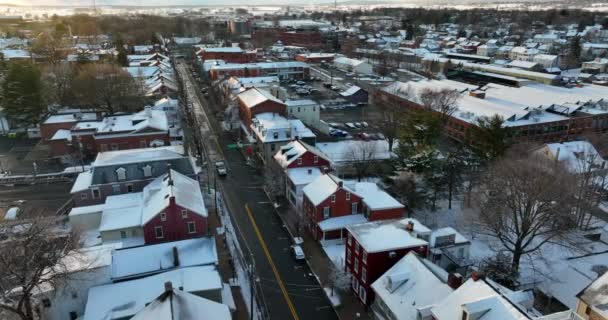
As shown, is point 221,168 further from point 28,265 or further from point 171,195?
point 28,265

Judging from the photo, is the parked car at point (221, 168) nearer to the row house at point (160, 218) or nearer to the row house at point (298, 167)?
the row house at point (298, 167)

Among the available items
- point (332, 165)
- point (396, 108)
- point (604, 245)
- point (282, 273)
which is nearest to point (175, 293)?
point (282, 273)

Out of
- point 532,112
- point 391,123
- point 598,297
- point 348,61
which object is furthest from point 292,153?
point 348,61

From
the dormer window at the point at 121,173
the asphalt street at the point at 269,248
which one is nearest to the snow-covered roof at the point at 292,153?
the asphalt street at the point at 269,248

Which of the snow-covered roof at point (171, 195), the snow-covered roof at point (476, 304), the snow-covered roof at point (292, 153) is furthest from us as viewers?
the snow-covered roof at point (292, 153)

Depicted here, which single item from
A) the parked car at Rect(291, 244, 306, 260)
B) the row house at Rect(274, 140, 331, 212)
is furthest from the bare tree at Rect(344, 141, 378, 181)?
the parked car at Rect(291, 244, 306, 260)

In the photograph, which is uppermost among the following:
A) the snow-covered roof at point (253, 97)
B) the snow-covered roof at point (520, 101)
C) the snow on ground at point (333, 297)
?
the snow-covered roof at point (253, 97)
